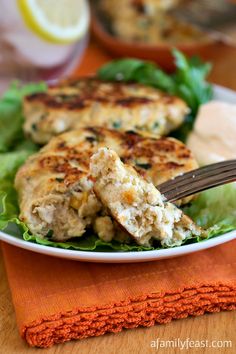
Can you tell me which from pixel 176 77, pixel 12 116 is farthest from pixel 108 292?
pixel 176 77

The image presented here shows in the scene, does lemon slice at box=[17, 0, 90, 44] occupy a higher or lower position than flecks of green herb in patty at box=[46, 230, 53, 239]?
higher

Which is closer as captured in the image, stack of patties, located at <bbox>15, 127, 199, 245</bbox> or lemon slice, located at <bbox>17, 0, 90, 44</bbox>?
stack of patties, located at <bbox>15, 127, 199, 245</bbox>

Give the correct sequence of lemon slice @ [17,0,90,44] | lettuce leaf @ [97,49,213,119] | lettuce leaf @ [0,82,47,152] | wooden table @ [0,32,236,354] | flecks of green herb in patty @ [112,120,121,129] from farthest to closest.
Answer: lemon slice @ [17,0,90,44] → lettuce leaf @ [97,49,213,119] → lettuce leaf @ [0,82,47,152] → flecks of green herb in patty @ [112,120,121,129] → wooden table @ [0,32,236,354]

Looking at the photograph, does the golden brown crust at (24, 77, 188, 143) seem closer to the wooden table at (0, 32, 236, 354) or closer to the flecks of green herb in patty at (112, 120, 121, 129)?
the flecks of green herb in patty at (112, 120, 121, 129)

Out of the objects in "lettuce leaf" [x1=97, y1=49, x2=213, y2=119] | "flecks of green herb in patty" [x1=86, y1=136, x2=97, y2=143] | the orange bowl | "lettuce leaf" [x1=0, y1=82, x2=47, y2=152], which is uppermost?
"flecks of green herb in patty" [x1=86, y1=136, x2=97, y2=143]

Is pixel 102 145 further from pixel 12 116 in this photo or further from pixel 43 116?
pixel 12 116

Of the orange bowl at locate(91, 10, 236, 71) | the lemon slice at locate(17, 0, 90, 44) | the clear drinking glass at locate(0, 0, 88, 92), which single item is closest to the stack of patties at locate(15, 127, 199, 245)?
the lemon slice at locate(17, 0, 90, 44)

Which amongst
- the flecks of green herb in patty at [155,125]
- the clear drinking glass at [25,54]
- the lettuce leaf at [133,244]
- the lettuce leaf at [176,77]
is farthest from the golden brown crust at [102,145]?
the clear drinking glass at [25,54]

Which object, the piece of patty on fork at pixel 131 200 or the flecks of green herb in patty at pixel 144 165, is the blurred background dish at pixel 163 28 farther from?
the piece of patty on fork at pixel 131 200
